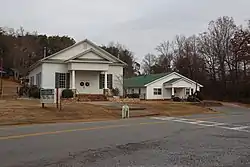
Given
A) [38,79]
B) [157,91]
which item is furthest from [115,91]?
[157,91]

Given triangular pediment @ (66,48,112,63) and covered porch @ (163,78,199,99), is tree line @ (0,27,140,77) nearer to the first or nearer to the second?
covered porch @ (163,78,199,99)

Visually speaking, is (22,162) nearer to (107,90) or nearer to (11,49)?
(107,90)

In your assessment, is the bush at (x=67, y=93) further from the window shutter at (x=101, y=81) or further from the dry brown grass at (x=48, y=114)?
the dry brown grass at (x=48, y=114)

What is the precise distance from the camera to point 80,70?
4241cm

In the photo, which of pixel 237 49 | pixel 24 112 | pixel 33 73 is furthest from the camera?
pixel 237 49

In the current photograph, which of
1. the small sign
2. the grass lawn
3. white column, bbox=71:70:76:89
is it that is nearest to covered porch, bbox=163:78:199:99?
white column, bbox=71:70:76:89

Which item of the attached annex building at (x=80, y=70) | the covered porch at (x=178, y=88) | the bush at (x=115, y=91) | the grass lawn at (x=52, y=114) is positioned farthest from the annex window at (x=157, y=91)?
the grass lawn at (x=52, y=114)

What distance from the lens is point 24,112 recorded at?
24.5m

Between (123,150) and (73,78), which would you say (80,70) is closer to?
(73,78)

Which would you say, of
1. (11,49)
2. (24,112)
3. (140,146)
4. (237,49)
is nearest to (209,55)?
(237,49)

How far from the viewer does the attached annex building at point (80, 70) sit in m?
42.2

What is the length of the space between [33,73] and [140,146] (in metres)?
40.9

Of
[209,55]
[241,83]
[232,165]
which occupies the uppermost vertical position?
[209,55]

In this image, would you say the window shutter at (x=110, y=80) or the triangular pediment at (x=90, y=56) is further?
the window shutter at (x=110, y=80)
